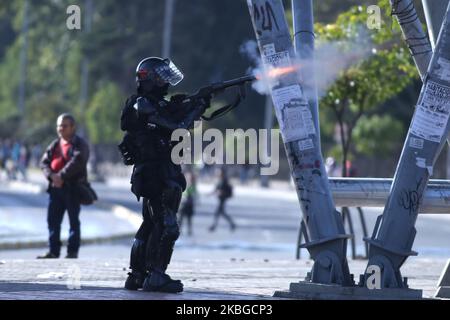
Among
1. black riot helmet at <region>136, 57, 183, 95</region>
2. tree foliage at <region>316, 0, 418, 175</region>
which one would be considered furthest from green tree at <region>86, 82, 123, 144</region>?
black riot helmet at <region>136, 57, 183, 95</region>

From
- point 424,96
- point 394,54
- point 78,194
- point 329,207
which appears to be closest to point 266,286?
point 329,207

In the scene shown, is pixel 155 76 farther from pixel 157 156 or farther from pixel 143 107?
pixel 157 156

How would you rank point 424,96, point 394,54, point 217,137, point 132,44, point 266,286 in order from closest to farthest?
point 424,96 < point 266,286 < point 217,137 < point 394,54 < point 132,44

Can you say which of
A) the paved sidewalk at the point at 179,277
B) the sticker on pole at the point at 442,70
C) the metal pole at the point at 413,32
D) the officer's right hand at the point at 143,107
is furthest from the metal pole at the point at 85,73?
the sticker on pole at the point at 442,70

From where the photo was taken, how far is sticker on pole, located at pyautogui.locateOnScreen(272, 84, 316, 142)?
10117 millimetres

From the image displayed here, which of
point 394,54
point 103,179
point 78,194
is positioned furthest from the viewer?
point 103,179

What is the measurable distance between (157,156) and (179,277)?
271 centimetres

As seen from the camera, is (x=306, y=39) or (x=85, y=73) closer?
(x=306, y=39)

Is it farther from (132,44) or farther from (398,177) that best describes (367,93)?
(132,44)

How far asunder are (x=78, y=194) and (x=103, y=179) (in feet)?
153

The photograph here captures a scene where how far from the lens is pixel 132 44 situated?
74.9 m

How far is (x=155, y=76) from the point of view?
10.4m

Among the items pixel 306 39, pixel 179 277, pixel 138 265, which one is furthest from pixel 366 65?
pixel 138 265

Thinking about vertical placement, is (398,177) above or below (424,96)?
below
